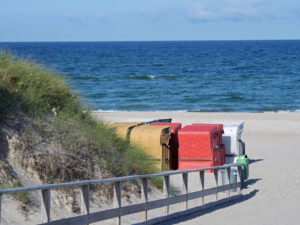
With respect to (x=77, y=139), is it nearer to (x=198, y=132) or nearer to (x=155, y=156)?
(x=155, y=156)

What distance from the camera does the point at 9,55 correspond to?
10.5m

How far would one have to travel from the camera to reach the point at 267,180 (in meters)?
13.2

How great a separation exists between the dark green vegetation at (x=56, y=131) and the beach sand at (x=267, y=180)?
1138 millimetres

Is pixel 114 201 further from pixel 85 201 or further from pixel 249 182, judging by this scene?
pixel 249 182

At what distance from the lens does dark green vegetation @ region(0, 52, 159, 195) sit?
8.93m

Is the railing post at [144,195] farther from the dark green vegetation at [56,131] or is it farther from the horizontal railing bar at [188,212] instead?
the dark green vegetation at [56,131]

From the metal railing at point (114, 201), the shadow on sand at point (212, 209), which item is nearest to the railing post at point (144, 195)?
the metal railing at point (114, 201)

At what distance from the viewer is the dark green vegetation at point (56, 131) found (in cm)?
893

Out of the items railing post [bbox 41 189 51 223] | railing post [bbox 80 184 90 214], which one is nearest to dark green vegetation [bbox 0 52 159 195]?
railing post [bbox 80 184 90 214]

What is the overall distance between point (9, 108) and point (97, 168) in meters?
1.76

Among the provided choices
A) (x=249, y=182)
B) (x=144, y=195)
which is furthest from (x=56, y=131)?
(x=249, y=182)

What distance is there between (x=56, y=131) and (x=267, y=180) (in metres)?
5.88

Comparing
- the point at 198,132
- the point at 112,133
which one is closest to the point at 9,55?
the point at 112,133

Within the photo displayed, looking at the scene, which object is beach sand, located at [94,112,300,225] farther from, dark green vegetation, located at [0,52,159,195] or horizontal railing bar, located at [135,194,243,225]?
dark green vegetation, located at [0,52,159,195]
